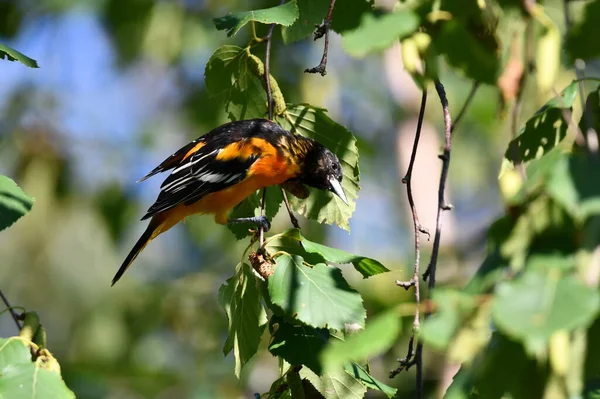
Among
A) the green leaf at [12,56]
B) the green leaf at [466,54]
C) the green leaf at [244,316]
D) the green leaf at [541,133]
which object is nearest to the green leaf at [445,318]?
the green leaf at [466,54]

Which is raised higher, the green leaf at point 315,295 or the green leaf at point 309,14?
the green leaf at point 309,14

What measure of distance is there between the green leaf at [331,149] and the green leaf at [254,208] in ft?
0.26

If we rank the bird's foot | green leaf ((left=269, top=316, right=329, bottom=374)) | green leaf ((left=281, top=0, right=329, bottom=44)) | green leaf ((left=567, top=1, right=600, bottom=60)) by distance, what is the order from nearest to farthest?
green leaf ((left=567, top=1, right=600, bottom=60)) < green leaf ((left=269, top=316, right=329, bottom=374)) < green leaf ((left=281, top=0, right=329, bottom=44)) < the bird's foot

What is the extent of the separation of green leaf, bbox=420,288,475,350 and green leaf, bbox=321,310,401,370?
50 mm

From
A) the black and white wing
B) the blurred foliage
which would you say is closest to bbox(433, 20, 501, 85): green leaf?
the blurred foliage

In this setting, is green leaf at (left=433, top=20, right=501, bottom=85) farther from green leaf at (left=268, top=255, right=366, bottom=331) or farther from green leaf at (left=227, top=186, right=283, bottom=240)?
green leaf at (left=227, top=186, right=283, bottom=240)

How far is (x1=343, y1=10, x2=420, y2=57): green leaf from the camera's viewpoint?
4.31 feet

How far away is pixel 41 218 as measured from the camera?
6988 millimetres

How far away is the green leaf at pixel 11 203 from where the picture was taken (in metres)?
2.31

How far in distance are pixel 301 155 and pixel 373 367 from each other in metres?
4.28

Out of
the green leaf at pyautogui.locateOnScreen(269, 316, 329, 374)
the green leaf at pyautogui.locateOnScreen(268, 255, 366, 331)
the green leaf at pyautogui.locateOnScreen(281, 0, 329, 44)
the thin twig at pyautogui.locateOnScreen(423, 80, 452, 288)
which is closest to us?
the thin twig at pyautogui.locateOnScreen(423, 80, 452, 288)

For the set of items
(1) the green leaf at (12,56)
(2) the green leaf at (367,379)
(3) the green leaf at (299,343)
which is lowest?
(2) the green leaf at (367,379)

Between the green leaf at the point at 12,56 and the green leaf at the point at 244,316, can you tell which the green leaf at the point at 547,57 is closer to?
the green leaf at the point at 244,316

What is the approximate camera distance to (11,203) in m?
2.34
